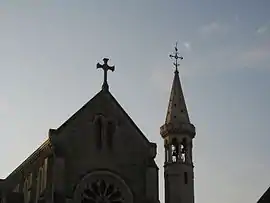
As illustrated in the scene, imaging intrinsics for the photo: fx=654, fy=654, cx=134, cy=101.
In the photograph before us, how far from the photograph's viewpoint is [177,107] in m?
50.4

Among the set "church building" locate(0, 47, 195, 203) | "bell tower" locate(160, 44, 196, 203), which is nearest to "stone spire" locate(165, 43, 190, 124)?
"bell tower" locate(160, 44, 196, 203)

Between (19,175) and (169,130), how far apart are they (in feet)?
39.6

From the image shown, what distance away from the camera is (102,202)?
3656cm

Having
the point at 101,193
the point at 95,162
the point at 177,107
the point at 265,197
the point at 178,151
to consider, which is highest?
the point at 177,107

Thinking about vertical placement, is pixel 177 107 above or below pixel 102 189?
above

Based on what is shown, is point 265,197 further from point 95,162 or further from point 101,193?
point 95,162

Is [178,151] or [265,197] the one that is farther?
[178,151]

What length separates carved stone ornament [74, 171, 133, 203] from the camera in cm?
3647

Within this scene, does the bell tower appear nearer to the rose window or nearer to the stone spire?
the stone spire

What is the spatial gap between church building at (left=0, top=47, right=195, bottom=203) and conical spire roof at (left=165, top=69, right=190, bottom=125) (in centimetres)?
1059

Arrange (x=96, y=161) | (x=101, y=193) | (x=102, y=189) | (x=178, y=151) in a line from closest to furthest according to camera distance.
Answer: (x=101, y=193) → (x=102, y=189) → (x=96, y=161) → (x=178, y=151)

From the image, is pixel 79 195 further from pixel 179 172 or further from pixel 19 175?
pixel 179 172

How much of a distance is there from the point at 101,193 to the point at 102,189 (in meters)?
0.25

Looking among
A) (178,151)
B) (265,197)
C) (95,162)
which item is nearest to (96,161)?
(95,162)
